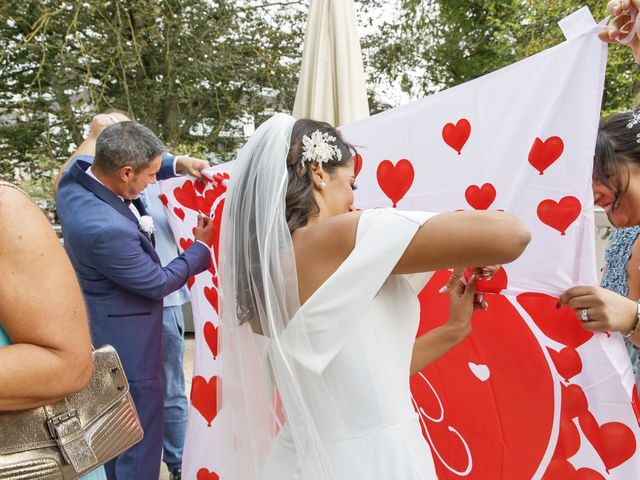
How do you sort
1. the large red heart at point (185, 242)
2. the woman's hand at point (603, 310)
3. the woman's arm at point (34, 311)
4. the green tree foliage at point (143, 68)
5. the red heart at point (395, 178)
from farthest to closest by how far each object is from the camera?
the green tree foliage at point (143, 68) < the large red heart at point (185, 242) < the red heart at point (395, 178) < the woman's hand at point (603, 310) < the woman's arm at point (34, 311)

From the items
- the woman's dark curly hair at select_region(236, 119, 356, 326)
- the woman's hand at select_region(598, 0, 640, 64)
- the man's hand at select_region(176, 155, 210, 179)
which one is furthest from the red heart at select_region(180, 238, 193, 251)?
the woman's hand at select_region(598, 0, 640, 64)

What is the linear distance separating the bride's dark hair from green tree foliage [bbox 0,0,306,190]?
5.45m

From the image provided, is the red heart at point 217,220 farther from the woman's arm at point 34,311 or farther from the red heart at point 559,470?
the red heart at point 559,470

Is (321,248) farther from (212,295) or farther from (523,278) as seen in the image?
(212,295)

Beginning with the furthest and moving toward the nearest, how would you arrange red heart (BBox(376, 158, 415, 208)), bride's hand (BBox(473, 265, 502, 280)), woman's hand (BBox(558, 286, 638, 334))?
red heart (BBox(376, 158, 415, 208)), bride's hand (BBox(473, 265, 502, 280)), woman's hand (BBox(558, 286, 638, 334))

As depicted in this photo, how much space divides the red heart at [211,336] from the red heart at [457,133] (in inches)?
62.8

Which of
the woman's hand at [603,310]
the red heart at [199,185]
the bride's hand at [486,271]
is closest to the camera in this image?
the woman's hand at [603,310]

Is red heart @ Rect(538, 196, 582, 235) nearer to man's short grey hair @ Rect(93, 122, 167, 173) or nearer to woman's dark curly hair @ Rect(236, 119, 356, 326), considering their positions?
woman's dark curly hair @ Rect(236, 119, 356, 326)

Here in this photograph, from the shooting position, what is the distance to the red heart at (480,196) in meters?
1.85

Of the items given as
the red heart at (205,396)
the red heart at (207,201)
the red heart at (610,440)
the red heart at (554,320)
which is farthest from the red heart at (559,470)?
the red heart at (207,201)

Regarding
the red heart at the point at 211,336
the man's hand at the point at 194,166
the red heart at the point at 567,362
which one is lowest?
the red heart at the point at 211,336

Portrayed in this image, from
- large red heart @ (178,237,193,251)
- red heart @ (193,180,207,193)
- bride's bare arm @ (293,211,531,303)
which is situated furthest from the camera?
large red heart @ (178,237,193,251)

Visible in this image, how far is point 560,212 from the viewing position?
167 centimetres

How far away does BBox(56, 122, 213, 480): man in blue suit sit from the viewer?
264 centimetres
